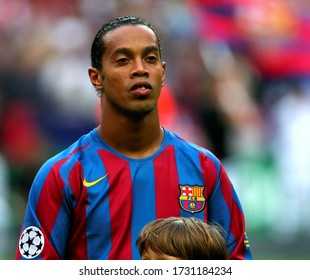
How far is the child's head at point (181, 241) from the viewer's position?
3863 millimetres

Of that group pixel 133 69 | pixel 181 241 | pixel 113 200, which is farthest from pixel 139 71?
pixel 181 241

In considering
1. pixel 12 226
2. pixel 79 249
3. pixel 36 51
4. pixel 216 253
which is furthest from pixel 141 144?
pixel 36 51

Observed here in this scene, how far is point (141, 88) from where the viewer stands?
467 centimetres

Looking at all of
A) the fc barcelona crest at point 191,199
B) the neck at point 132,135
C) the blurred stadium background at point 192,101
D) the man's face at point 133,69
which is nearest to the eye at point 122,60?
the man's face at point 133,69

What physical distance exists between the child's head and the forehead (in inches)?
42.6

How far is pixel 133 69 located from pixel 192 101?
681 cm

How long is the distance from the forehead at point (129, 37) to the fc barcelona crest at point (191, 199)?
0.70 metres

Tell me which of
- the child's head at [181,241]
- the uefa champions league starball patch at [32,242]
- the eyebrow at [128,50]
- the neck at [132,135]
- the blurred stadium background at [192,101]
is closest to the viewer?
the child's head at [181,241]

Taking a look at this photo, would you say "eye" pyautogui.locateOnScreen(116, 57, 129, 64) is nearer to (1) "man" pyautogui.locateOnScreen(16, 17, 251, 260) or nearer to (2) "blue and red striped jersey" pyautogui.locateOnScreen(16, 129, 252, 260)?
(1) "man" pyautogui.locateOnScreen(16, 17, 251, 260)

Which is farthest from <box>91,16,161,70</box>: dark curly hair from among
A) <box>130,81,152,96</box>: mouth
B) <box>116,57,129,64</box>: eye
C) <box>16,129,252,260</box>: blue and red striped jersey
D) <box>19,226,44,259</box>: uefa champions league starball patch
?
<box>19,226,44,259</box>: uefa champions league starball patch

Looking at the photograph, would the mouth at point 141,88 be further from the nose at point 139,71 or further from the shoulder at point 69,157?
the shoulder at point 69,157

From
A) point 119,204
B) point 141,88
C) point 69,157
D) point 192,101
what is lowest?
point 119,204

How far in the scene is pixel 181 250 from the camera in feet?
12.7

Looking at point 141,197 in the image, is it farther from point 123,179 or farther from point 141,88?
point 141,88
